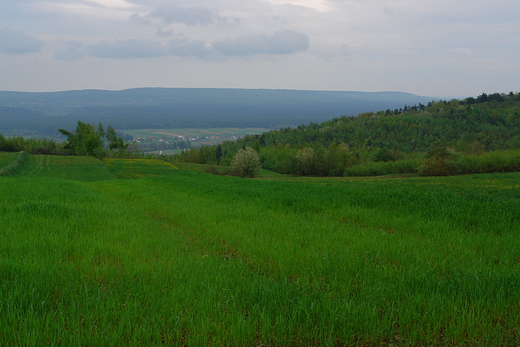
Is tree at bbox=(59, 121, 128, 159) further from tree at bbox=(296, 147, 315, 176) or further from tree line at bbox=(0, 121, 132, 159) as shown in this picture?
tree at bbox=(296, 147, 315, 176)

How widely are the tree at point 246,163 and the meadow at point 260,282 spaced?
6071 cm

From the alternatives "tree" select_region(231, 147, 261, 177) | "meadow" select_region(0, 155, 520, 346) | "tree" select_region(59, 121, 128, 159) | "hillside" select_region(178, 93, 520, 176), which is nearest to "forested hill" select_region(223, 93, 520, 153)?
"hillside" select_region(178, 93, 520, 176)

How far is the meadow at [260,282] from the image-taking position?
13.4ft

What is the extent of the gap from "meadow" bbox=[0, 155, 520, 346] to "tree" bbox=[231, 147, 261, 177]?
60.7 meters

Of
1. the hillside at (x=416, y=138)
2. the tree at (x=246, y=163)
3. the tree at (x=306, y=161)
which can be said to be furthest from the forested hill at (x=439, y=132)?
the tree at (x=246, y=163)

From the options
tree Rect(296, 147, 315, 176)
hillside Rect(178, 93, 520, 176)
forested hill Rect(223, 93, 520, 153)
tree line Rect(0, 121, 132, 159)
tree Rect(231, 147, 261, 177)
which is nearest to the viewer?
tree Rect(231, 147, 261, 177)

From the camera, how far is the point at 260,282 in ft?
17.9

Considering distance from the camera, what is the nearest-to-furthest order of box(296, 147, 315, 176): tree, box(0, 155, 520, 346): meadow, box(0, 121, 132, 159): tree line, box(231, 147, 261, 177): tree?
box(0, 155, 520, 346): meadow → box(231, 147, 261, 177): tree → box(296, 147, 315, 176): tree → box(0, 121, 132, 159): tree line

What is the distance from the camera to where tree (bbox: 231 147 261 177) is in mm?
72019

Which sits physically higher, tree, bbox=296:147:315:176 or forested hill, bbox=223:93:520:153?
forested hill, bbox=223:93:520:153

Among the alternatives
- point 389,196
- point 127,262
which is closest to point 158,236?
point 127,262

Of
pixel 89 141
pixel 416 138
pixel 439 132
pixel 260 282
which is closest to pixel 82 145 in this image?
pixel 89 141

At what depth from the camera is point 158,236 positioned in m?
9.29

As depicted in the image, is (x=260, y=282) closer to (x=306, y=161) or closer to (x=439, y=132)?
(x=306, y=161)
